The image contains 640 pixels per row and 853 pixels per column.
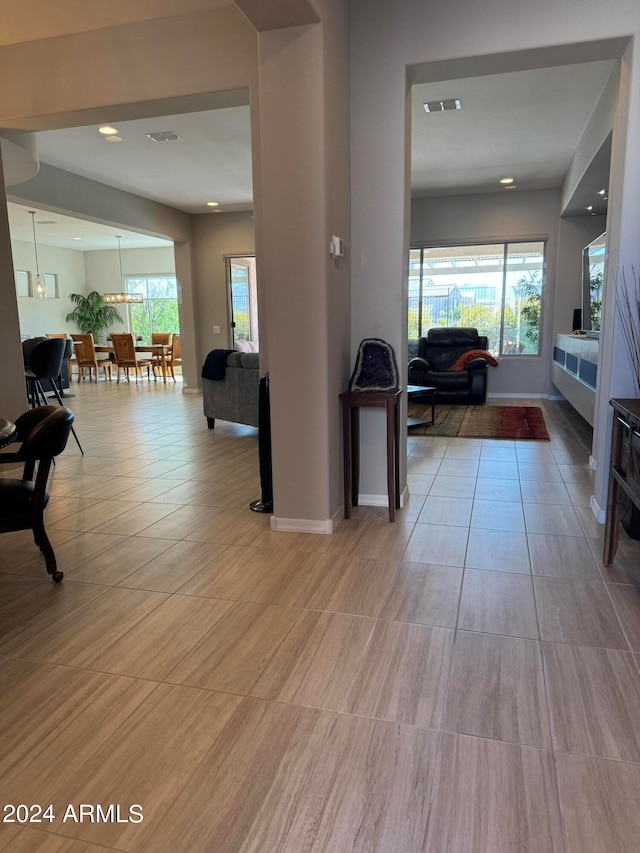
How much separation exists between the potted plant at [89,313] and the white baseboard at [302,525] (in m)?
11.6

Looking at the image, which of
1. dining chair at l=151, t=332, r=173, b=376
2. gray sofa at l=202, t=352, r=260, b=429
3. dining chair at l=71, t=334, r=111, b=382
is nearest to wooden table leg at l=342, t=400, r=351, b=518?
gray sofa at l=202, t=352, r=260, b=429

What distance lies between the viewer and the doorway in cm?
925

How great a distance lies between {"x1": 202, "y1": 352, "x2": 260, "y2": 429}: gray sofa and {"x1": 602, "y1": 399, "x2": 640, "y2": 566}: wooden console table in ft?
11.8

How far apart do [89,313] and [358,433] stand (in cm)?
1166

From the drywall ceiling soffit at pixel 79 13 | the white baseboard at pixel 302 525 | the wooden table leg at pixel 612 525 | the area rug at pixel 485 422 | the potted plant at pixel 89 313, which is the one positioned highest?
the drywall ceiling soffit at pixel 79 13

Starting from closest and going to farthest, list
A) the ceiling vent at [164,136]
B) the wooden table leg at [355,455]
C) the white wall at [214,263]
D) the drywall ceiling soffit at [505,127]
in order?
the wooden table leg at [355,455], the drywall ceiling soffit at [505,127], the ceiling vent at [164,136], the white wall at [214,263]

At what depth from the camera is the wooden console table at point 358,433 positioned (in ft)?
10.3

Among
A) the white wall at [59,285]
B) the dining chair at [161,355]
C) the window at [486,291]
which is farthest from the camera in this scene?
the white wall at [59,285]

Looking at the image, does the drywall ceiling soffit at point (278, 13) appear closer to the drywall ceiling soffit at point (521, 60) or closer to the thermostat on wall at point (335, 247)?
the drywall ceiling soffit at point (521, 60)

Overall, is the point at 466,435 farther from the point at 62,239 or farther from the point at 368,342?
the point at 62,239

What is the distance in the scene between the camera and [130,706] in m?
1.67

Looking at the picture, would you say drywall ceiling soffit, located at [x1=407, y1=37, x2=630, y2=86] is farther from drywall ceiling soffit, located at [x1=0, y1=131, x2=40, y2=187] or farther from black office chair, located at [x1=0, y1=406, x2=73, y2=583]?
drywall ceiling soffit, located at [x1=0, y1=131, x2=40, y2=187]

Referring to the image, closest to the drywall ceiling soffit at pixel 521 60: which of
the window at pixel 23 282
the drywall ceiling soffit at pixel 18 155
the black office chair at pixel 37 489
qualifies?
the black office chair at pixel 37 489

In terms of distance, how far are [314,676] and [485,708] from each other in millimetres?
518
